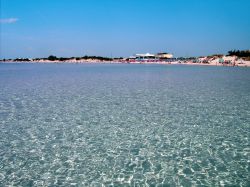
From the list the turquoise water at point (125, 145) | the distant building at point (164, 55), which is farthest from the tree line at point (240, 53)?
the turquoise water at point (125, 145)

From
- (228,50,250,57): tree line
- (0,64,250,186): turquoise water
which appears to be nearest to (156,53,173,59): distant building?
(228,50,250,57): tree line

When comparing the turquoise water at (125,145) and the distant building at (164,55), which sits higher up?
the distant building at (164,55)

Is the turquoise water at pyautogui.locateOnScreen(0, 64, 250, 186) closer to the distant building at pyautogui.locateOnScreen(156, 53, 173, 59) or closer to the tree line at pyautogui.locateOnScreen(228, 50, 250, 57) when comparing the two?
the tree line at pyautogui.locateOnScreen(228, 50, 250, 57)

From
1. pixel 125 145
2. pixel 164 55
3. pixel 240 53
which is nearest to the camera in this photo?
pixel 125 145

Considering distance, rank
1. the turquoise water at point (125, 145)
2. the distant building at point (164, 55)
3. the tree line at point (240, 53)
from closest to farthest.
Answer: the turquoise water at point (125, 145) → the tree line at point (240, 53) → the distant building at point (164, 55)

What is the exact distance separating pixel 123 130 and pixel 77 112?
4455 mm

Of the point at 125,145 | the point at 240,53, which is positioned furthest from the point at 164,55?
the point at 125,145

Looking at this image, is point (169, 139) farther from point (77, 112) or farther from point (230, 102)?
point (230, 102)

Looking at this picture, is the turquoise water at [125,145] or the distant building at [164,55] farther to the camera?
the distant building at [164,55]

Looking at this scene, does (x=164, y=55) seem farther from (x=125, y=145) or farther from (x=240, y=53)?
(x=125, y=145)

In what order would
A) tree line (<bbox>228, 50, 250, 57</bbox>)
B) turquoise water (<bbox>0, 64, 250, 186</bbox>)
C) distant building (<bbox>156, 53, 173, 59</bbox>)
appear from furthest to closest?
distant building (<bbox>156, 53, 173, 59</bbox>) < tree line (<bbox>228, 50, 250, 57</bbox>) < turquoise water (<bbox>0, 64, 250, 186</bbox>)

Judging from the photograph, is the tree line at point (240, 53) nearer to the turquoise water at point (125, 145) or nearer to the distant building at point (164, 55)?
the distant building at point (164, 55)

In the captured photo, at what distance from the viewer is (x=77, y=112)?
50.4 feet

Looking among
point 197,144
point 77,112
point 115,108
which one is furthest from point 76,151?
point 115,108
